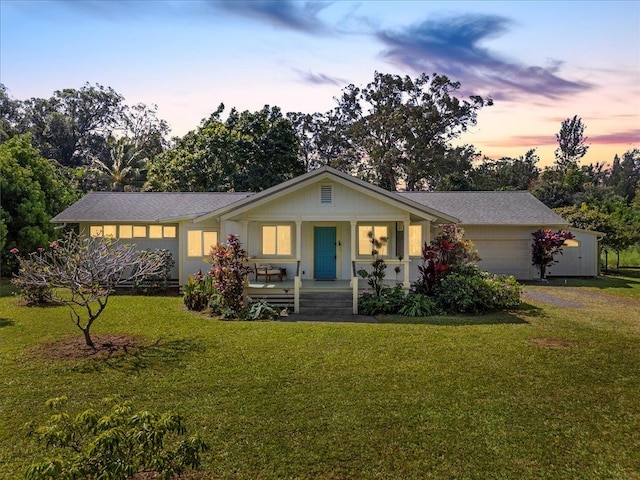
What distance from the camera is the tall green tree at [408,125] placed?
36656 mm

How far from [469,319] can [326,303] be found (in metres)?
4.25

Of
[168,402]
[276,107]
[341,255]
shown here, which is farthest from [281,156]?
[168,402]

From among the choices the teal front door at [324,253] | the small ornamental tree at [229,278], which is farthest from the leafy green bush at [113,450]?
the teal front door at [324,253]

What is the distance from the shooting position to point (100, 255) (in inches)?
371

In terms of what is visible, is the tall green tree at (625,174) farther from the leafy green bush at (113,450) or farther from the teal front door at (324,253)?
the leafy green bush at (113,450)

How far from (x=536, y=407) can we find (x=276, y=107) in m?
29.4

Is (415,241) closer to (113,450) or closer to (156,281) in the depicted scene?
(156,281)

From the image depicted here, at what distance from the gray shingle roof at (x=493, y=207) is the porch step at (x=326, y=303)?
30.3 ft

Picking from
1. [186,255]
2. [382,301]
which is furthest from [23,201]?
[382,301]

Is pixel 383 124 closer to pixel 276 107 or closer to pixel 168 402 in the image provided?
pixel 276 107

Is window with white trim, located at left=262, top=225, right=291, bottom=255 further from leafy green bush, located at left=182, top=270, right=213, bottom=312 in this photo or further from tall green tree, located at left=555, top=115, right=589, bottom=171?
tall green tree, located at left=555, top=115, right=589, bottom=171

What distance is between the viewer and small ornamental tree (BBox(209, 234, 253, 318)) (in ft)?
43.5

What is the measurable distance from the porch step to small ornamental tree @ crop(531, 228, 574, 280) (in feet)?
37.2

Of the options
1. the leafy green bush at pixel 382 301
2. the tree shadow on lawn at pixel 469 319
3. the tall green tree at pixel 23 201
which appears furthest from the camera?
the tall green tree at pixel 23 201
